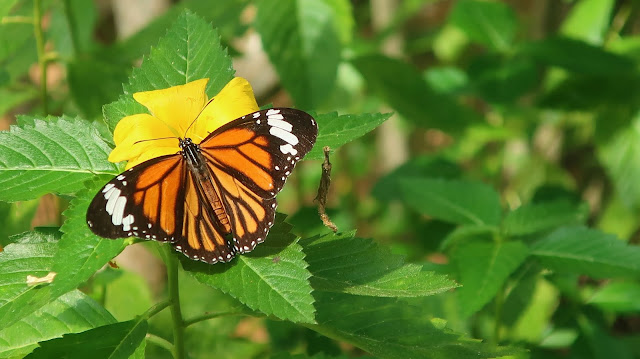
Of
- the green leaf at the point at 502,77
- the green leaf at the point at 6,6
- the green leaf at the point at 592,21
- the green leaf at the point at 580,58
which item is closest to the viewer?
the green leaf at the point at 6,6

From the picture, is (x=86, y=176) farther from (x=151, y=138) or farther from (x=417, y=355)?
(x=417, y=355)

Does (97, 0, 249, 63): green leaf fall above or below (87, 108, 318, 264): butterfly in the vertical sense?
above

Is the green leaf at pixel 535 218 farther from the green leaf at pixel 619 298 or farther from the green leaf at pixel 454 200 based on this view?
the green leaf at pixel 619 298

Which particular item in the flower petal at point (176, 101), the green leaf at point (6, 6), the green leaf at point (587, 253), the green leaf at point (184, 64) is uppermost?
the green leaf at point (6, 6)

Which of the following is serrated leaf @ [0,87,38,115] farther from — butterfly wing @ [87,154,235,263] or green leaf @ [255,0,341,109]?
butterfly wing @ [87,154,235,263]

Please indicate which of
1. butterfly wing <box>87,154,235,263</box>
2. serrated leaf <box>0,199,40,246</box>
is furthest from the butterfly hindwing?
serrated leaf <box>0,199,40,246</box>

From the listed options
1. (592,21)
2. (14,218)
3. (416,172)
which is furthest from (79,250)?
(592,21)

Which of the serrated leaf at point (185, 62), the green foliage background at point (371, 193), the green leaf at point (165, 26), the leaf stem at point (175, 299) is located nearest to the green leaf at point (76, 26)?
the green foliage background at point (371, 193)
